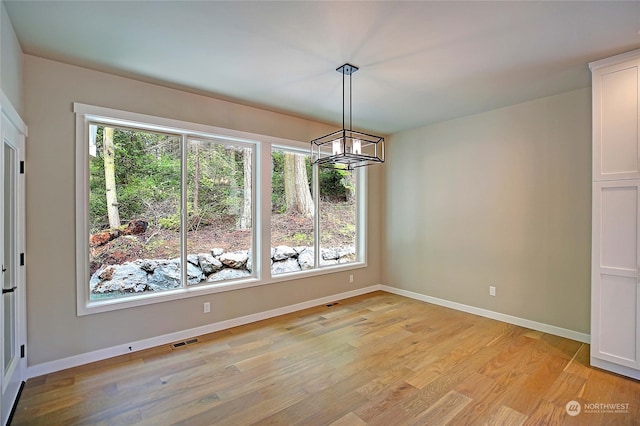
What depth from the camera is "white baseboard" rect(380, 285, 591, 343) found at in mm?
3525

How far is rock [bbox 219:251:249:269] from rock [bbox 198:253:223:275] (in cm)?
8

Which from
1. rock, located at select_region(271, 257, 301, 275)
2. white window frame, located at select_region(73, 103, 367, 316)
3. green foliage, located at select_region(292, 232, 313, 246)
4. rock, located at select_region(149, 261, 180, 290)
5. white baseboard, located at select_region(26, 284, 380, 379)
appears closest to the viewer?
white baseboard, located at select_region(26, 284, 380, 379)

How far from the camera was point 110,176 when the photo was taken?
3.22 m

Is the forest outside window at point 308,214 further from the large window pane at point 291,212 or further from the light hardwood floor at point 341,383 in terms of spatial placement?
the light hardwood floor at point 341,383

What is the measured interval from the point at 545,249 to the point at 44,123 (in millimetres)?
5454

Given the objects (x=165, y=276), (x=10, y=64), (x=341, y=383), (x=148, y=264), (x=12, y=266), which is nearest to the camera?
(x=10, y=64)

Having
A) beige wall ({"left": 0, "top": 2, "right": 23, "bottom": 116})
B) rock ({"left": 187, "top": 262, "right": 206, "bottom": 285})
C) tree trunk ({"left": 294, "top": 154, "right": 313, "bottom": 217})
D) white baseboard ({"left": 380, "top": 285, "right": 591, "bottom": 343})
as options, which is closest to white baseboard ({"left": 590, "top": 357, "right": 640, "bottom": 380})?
white baseboard ({"left": 380, "top": 285, "right": 591, "bottom": 343})

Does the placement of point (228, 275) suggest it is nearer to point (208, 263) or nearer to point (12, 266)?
point (208, 263)

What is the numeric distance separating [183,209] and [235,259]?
947mm

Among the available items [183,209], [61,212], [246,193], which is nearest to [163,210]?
[183,209]

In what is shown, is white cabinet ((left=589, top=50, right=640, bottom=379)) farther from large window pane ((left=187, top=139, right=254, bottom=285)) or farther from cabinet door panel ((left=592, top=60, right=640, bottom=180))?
large window pane ((left=187, top=139, right=254, bottom=285))

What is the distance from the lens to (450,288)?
185 inches

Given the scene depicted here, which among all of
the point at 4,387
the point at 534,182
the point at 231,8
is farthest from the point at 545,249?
the point at 4,387

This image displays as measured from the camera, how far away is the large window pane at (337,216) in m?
5.09
